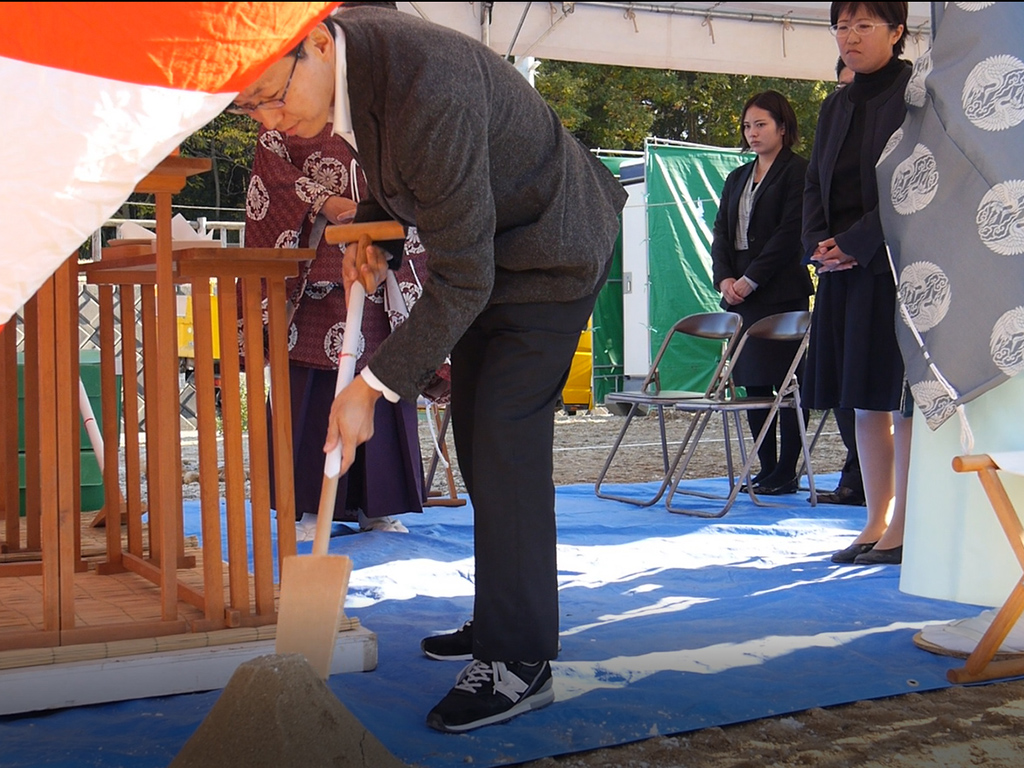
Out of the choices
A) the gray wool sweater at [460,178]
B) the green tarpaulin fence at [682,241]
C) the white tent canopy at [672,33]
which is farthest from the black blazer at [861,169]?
the green tarpaulin fence at [682,241]

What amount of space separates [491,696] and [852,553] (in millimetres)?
1746

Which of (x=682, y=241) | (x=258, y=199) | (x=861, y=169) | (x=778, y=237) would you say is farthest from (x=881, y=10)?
(x=682, y=241)

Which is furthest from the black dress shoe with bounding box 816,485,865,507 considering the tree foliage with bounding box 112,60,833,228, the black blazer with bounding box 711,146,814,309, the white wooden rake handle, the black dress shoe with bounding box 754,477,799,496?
the tree foliage with bounding box 112,60,833,228

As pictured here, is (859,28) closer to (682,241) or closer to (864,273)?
(864,273)

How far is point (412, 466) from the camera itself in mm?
3631

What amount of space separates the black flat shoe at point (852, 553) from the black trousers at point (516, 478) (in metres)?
1.67

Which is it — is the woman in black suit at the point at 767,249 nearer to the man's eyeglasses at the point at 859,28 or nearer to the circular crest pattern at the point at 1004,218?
the man's eyeglasses at the point at 859,28

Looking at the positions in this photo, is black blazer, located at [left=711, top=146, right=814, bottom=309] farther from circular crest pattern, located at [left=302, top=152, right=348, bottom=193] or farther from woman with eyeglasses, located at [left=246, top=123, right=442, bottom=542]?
circular crest pattern, located at [left=302, top=152, right=348, bottom=193]

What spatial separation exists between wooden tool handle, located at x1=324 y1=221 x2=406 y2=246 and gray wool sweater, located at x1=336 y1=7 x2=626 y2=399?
0.15 meters

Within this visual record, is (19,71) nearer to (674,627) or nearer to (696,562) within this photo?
(674,627)

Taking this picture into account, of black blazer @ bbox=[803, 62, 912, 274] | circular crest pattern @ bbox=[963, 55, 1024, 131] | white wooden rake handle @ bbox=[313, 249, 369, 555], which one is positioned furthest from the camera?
black blazer @ bbox=[803, 62, 912, 274]

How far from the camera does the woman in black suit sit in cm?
452

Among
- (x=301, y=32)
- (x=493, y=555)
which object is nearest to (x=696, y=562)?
(x=493, y=555)

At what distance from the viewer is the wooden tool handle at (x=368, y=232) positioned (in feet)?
6.14
